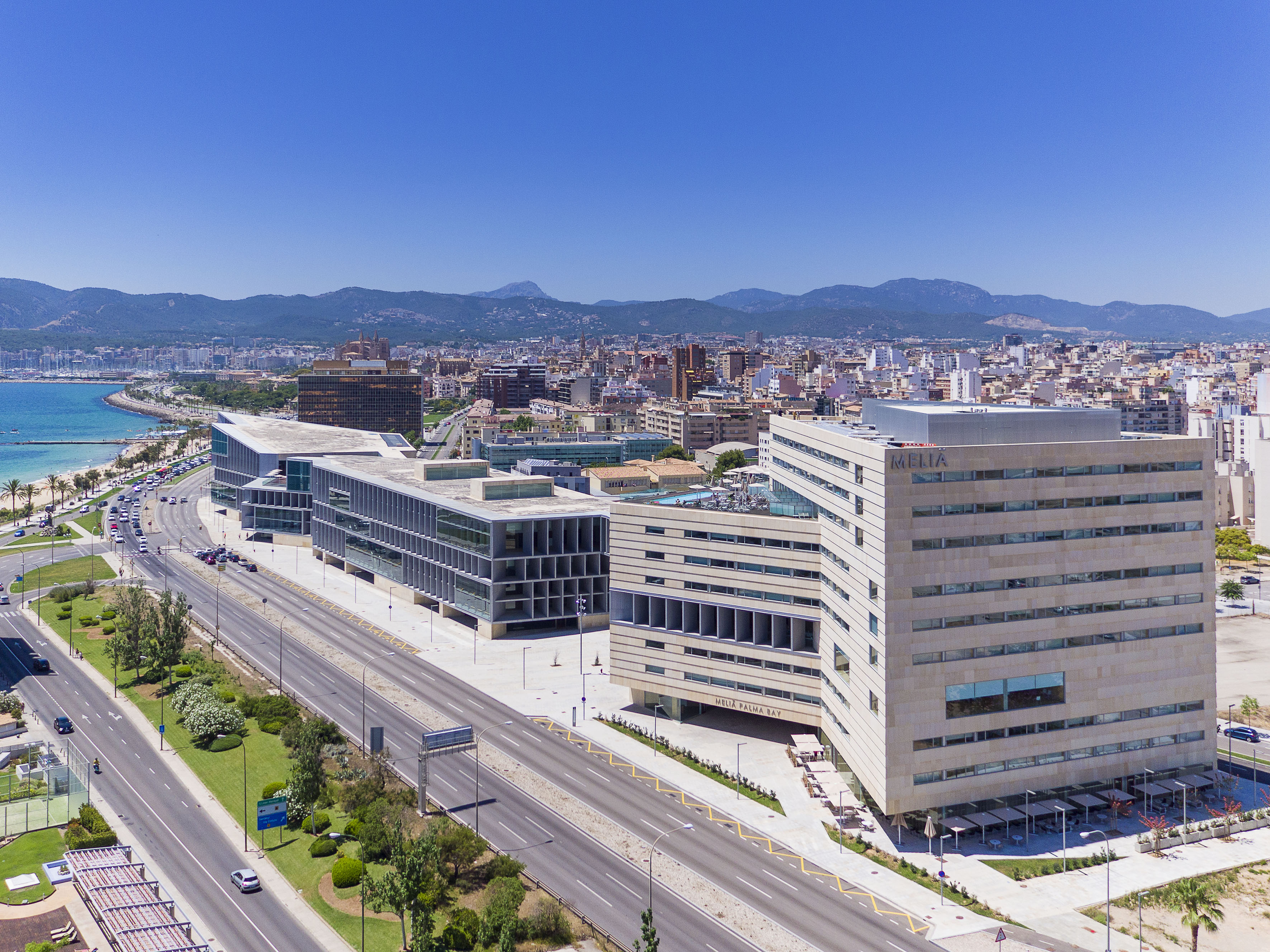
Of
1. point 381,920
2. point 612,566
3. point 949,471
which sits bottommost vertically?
point 381,920

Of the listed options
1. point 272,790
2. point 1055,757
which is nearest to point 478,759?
point 272,790

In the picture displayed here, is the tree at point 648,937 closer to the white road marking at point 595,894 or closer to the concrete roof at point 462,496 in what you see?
the white road marking at point 595,894

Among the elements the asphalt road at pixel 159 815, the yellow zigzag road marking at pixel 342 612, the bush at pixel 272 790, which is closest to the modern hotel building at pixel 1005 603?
the asphalt road at pixel 159 815

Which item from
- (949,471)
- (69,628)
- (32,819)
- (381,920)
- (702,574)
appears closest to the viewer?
(381,920)

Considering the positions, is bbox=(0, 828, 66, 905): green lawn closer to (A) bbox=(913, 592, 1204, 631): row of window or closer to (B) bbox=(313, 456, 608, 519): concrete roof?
(B) bbox=(313, 456, 608, 519): concrete roof

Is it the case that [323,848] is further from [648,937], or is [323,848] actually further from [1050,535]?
[1050,535]

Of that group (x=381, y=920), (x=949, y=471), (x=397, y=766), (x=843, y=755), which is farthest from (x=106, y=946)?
(x=949, y=471)

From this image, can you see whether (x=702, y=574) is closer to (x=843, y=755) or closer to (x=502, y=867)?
(x=843, y=755)
